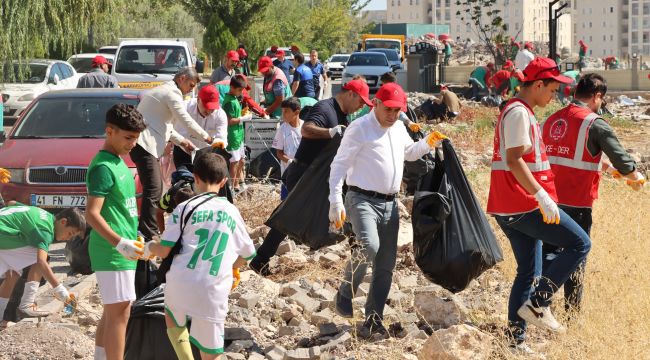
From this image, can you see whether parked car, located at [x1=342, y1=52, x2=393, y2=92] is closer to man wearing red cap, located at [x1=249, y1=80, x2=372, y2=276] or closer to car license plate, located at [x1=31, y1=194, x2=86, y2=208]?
car license plate, located at [x1=31, y1=194, x2=86, y2=208]

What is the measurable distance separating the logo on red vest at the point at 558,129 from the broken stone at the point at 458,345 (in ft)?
5.17

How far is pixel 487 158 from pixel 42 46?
9307mm

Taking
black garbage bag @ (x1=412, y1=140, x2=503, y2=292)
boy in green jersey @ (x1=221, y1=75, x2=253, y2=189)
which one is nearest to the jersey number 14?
black garbage bag @ (x1=412, y1=140, x2=503, y2=292)

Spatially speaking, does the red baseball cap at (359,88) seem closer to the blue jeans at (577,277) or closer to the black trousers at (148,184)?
the blue jeans at (577,277)

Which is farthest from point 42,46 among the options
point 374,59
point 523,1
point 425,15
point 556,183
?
point 425,15

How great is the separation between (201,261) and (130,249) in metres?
0.42

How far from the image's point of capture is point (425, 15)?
591 feet

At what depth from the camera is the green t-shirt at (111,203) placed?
6027 millimetres

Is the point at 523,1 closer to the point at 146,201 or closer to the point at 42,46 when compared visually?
the point at 42,46

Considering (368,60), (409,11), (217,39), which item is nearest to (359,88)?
(368,60)

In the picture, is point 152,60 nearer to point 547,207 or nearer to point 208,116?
point 208,116

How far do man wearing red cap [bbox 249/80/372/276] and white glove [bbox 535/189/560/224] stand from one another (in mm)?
2113

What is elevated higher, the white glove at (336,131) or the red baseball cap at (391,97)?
the red baseball cap at (391,97)

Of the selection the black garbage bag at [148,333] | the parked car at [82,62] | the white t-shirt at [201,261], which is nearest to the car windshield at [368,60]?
the parked car at [82,62]
